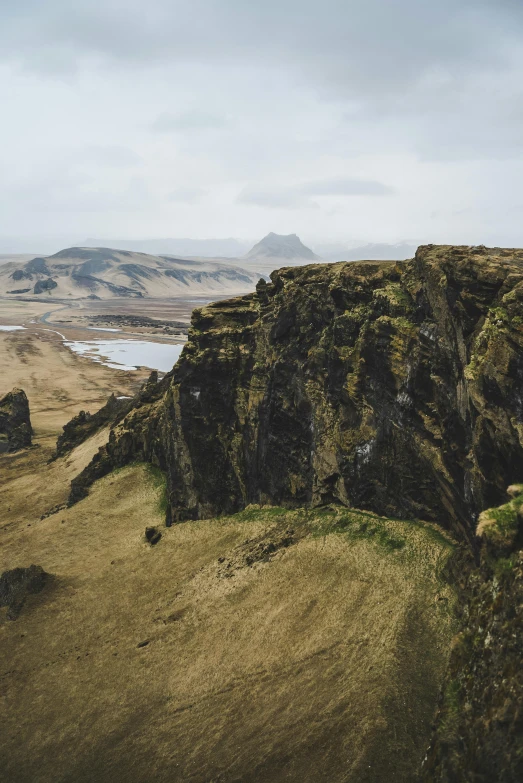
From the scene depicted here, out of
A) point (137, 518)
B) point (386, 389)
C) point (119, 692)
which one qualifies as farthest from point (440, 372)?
point (137, 518)

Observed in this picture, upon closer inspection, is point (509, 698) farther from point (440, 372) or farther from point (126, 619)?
point (126, 619)

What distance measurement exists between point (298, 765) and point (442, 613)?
9551mm

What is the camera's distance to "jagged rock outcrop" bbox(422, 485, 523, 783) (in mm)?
14266

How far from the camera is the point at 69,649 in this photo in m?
32.9

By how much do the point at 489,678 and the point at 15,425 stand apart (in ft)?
242

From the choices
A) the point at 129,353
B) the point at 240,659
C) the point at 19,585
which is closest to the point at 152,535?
the point at 19,585

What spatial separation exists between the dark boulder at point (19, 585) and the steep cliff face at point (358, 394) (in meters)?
11.4

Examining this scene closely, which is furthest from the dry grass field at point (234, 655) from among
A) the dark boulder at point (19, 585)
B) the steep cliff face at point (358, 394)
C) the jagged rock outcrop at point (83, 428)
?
the jagged rock outcrop at point (83, 428)

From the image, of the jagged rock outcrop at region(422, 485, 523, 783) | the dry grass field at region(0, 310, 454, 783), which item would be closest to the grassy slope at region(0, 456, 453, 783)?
the dry grass field at region(0, 310, 454, 783)

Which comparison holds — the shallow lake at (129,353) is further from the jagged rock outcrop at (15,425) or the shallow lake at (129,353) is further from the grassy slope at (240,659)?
the grassy slope at (240,659)

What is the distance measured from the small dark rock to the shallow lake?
9291cm

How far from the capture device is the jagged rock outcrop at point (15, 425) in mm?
75562

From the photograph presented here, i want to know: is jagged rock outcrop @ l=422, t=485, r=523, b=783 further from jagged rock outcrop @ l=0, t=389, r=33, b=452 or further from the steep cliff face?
jagged rock outcrop @ l=0, t=389, r=33, b=452

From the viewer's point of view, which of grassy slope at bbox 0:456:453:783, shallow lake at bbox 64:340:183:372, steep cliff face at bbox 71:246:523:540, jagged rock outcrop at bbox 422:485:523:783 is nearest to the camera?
jagged rock outcrop at bbox 422:485:523:783
